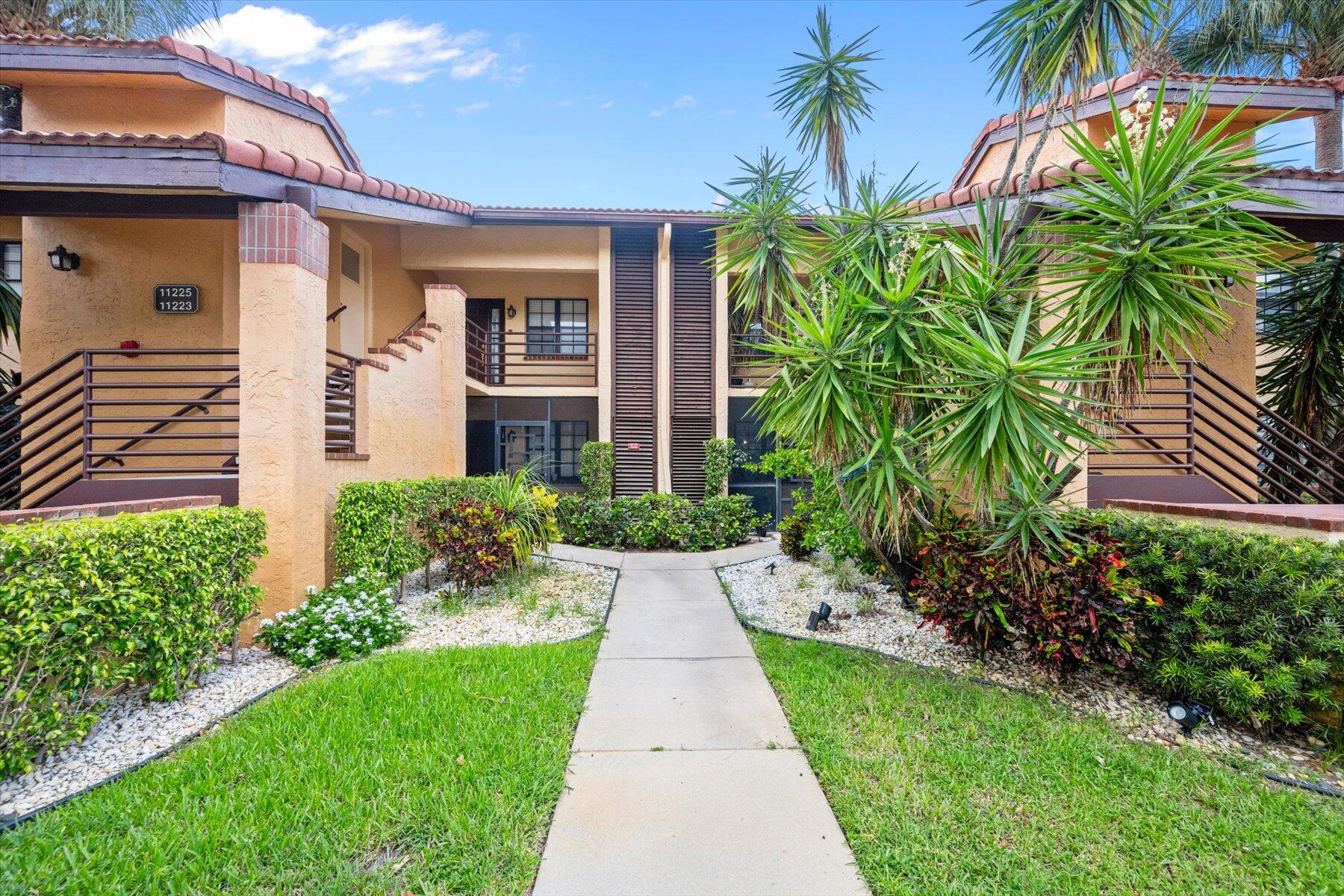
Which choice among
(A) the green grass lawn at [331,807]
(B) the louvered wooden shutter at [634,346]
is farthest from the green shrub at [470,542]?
(B) the louvered wooden shutter at [634,346]

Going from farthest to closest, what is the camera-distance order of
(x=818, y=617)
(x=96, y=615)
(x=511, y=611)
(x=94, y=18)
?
(x=94, y=18) → (x=511, y=611) → (x=818, y=617) → (x=96, y=615)

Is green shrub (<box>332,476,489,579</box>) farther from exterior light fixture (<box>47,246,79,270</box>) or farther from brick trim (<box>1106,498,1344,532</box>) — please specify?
brick trim (<box>1106,498,1344,532</box>)

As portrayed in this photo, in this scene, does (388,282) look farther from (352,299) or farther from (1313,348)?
(1313,348)

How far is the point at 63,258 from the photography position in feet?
25.5

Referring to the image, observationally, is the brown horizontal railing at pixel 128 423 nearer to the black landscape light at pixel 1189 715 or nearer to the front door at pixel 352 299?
the front door at pixel 352 299

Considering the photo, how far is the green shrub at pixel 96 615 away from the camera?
3100mm

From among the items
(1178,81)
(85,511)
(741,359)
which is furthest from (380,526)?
(1178,81)

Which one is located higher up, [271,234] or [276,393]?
[271,234]

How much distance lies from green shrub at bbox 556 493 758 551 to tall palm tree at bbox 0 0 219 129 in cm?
1117

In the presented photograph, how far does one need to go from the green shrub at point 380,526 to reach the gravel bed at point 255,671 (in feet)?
2.12

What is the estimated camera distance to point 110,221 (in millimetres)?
8023

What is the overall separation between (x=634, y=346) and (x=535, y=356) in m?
2.46

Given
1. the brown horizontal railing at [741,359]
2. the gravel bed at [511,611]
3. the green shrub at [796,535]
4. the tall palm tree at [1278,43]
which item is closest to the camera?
the gravel bed at [511,611]

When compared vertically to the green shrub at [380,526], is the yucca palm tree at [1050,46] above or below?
above
